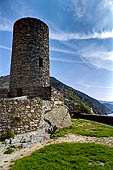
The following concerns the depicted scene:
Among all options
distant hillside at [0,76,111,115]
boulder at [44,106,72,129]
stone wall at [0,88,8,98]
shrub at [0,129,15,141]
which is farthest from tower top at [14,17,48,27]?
shrub at [0,129,15,141]

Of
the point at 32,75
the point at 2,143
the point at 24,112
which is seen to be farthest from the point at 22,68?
the point at 2,143

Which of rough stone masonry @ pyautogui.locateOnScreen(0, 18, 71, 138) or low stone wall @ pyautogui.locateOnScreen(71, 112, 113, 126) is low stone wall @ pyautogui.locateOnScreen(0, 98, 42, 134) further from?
low stone wall @ pyautogui.locateOnScreen(71, 112, 113, 126)

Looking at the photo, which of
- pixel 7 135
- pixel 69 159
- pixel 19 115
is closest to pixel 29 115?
pixel 19 115

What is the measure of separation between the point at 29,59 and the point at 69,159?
9.33 m

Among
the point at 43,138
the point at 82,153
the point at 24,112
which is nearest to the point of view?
the point at 82,153

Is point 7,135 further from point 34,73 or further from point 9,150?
point 34,73

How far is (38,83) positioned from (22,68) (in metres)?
1.84

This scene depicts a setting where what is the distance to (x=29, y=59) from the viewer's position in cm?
1243

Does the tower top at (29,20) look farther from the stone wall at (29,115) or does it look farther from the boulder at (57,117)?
the boulder at (57,117)

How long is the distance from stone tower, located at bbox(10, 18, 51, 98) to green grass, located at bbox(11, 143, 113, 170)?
6.60 m

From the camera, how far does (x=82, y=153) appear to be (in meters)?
5.24

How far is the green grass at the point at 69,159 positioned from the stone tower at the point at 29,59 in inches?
260

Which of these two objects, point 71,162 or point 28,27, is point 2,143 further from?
point 28,27

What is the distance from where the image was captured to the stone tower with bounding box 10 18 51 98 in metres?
12.2
